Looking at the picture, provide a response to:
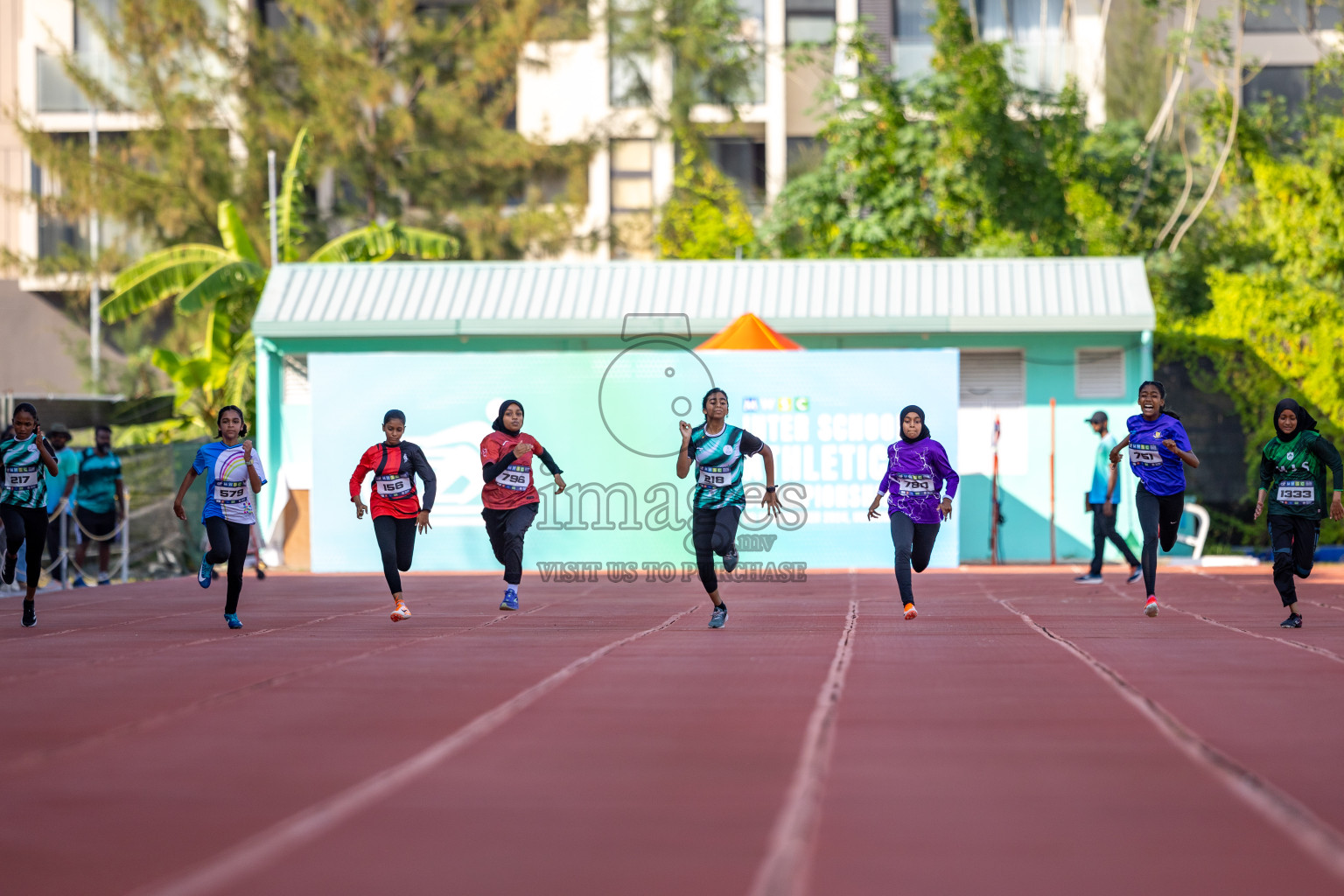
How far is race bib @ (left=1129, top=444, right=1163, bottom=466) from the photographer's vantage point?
510 inches

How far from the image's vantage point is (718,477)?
479 inches

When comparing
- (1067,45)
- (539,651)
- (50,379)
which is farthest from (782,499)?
(50,379)

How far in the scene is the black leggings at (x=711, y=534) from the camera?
39.7 ft

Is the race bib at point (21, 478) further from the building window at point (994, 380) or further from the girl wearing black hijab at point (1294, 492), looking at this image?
the building window at point (994, 380)

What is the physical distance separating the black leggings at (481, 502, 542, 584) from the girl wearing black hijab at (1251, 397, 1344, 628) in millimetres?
6057

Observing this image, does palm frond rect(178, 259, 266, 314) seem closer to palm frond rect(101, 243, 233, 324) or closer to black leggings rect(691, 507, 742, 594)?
palm frond rect(101, 243, 233, 324)

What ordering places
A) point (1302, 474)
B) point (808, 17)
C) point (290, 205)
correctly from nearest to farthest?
1. point (1302, 474)
2. point (290, 205)
3. point (808, 17)

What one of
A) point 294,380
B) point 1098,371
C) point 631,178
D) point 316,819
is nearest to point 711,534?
point 316,819

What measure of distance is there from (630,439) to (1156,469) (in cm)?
973

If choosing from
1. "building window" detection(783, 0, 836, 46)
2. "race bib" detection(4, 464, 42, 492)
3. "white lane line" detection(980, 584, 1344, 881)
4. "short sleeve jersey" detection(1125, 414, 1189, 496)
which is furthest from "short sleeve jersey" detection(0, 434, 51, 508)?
"building window" detection(783, 0, 836, 46)

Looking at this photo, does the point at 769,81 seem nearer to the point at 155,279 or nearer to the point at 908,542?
the point at 155,279

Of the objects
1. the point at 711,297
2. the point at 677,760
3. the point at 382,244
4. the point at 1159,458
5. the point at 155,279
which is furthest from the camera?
the point at 382,244

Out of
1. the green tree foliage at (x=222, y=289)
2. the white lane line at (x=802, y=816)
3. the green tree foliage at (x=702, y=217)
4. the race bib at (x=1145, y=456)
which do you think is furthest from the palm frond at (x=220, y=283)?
the white lane line at (x=802, y=816)

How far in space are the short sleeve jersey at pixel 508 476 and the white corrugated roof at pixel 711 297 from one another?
10027 millimetres
